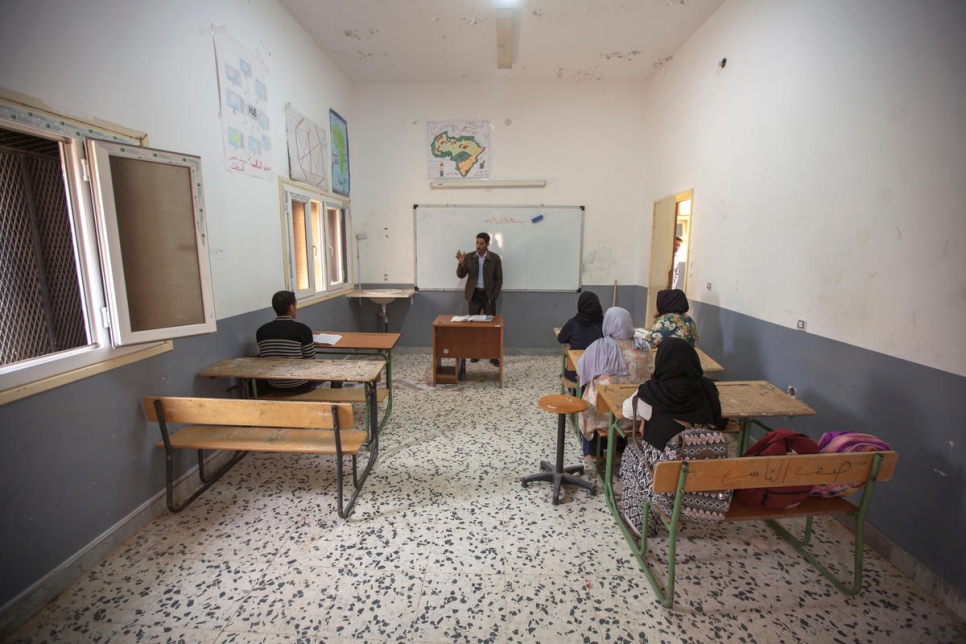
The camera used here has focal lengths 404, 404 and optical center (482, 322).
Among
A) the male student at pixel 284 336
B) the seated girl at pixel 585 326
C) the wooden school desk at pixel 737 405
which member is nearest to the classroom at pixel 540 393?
the male student at pixel 284 336

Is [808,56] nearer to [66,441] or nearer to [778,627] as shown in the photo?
[778,627]

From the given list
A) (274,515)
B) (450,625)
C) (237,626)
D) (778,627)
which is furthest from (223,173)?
(778,627)

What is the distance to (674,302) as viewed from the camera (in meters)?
3.22

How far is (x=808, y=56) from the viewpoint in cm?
247

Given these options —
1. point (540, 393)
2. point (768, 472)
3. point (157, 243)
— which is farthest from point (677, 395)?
point (157, 243)

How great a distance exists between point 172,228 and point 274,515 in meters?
1.61

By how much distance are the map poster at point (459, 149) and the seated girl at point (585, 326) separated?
279 cm

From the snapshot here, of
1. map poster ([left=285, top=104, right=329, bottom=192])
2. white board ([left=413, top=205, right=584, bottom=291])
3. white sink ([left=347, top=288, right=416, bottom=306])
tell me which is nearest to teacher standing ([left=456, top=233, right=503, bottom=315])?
white board ([left=413, top=205, right=584, bottom=291])

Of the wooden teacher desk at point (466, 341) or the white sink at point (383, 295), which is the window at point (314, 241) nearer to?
the white sink at point (383, 295)

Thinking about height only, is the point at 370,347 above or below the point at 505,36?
below

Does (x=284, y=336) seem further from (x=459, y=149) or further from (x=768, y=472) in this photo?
(x=459, y=149)

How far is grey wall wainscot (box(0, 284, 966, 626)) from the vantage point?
61.4 inches

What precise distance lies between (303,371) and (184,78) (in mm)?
1871

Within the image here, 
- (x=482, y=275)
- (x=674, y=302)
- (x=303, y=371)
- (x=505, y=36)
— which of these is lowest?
(x=303, y=371)
